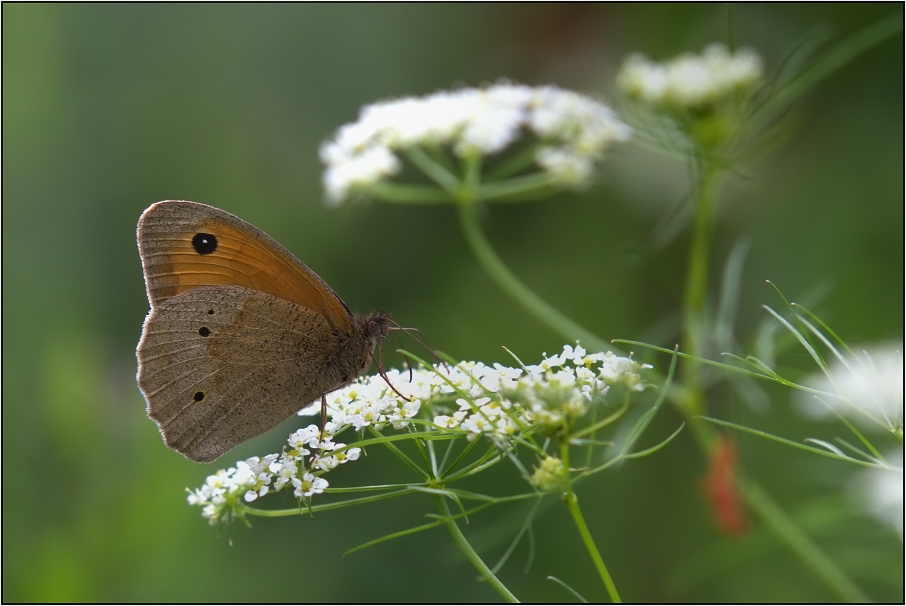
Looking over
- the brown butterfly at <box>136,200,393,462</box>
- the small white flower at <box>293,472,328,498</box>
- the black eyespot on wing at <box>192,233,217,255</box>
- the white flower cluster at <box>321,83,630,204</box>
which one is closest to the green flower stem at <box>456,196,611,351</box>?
the white flower cluster at <box>321,83,630,204</box>

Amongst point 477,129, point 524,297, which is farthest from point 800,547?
point 477,129

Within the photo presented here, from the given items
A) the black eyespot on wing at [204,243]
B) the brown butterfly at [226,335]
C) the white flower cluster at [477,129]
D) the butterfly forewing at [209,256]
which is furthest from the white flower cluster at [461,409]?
the white flower cluster at [477,129]

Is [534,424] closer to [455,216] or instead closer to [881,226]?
[881,226]

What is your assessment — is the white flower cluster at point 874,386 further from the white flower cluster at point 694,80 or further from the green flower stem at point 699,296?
the white flower cluster at point 694,80

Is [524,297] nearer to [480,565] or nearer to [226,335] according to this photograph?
[226,335]

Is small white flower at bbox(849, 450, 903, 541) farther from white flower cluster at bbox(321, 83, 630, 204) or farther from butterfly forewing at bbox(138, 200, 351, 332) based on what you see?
butterfly forewing at bbox(138, 200, 351, 332)
